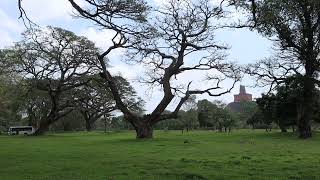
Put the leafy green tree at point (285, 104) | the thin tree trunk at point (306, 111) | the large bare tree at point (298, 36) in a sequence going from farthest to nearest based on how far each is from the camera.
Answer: the leafy green tree at point (285, 104), the thin tree trunk at point (306, 111), the large bare tree at point (298, 36)

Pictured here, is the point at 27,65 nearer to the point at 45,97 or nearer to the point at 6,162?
the point at 45,97

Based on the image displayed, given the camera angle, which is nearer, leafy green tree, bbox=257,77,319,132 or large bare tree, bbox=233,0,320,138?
large bare tree, bbox=233,0,320,138

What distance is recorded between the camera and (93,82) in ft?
220

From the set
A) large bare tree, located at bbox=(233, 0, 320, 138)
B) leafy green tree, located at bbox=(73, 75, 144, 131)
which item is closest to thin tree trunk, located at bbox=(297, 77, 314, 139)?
large bare tree, located at bbox=(233, 0, 320, 138)

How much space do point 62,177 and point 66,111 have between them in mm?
60461

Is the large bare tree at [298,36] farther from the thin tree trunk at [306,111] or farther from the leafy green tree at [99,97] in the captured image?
the leafy green tree at [99,97]

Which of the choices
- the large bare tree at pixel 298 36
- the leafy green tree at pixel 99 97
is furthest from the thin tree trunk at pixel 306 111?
the leafy green tree at pixel 99 97

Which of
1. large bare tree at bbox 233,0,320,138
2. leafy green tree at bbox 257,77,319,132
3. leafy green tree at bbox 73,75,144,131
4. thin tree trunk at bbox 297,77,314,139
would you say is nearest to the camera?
large bare tree at bbox 233,0,320,138

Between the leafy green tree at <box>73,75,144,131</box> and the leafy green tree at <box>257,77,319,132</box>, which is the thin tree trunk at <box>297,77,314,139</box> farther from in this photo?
the leafy green tree at <box>73,75,144,131</box>

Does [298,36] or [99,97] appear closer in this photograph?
[298,36]

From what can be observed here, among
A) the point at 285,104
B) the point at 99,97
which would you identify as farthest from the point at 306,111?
the point at 99,97

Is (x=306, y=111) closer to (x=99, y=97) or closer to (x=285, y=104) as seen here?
(x=285, y=104)

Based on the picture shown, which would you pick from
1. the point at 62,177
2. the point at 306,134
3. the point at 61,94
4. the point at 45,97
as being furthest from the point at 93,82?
the point at 62,177

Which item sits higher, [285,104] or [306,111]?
[285,104]
